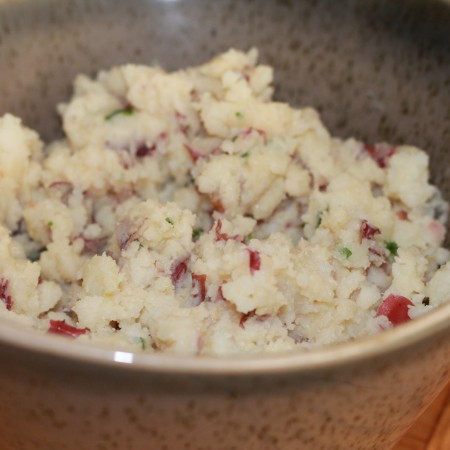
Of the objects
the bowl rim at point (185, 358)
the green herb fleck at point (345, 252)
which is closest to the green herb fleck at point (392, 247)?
the green herb fleck at point (345, 252)

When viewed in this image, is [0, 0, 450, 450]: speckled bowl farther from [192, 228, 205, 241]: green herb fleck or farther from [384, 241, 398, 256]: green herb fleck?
[192, 228, 205, 241]: green herb fleck

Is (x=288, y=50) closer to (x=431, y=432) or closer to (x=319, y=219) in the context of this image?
(x=319, y=219)

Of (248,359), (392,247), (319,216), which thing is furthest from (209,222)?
(248,359)

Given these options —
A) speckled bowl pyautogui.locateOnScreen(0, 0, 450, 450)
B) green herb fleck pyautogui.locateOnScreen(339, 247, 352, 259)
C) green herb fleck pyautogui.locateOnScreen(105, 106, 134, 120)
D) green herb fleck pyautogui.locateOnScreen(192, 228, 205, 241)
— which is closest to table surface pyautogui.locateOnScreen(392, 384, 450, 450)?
speckled bowl pyautogui.locateOnScreen(0, 0, 450, 450)

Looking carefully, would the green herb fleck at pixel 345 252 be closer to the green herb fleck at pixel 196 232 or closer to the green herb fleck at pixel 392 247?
the green herb fleck at pixel 392 247

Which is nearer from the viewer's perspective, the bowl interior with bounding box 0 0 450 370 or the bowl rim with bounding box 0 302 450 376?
the bowl rim with bounding box 0 302 450 376
